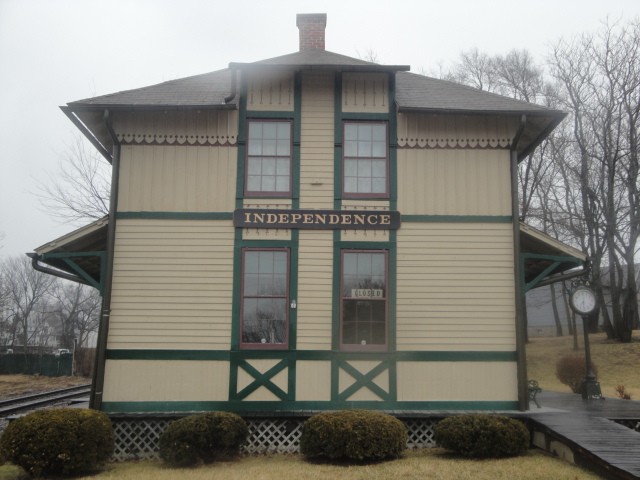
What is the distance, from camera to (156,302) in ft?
41.5

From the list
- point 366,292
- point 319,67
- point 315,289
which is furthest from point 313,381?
point 319,67

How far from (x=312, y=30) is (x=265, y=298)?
6.94m

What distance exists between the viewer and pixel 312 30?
16.0 meters

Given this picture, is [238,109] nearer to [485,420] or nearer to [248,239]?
[248,239]

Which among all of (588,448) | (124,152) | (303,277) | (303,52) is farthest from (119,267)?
(588,448)


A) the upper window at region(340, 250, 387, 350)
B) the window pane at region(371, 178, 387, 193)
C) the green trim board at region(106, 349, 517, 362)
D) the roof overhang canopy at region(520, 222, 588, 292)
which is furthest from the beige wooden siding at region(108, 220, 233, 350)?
the roof overhang canopy at region(520, 222, 588, 292)

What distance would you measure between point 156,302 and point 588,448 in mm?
7764

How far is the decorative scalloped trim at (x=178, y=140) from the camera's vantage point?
13.1 metres

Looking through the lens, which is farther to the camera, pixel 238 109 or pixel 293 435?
pixel 238 109

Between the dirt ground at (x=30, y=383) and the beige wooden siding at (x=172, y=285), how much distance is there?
17.6m

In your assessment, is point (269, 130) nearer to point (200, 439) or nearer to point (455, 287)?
point (455, 287)

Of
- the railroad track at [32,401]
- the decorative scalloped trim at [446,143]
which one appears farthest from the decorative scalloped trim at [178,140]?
the railroad track at [32,401]

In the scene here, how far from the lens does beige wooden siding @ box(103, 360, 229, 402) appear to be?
40.6ft

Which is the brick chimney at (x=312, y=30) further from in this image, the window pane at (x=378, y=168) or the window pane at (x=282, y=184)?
the window pane at (x=282, y=184)
